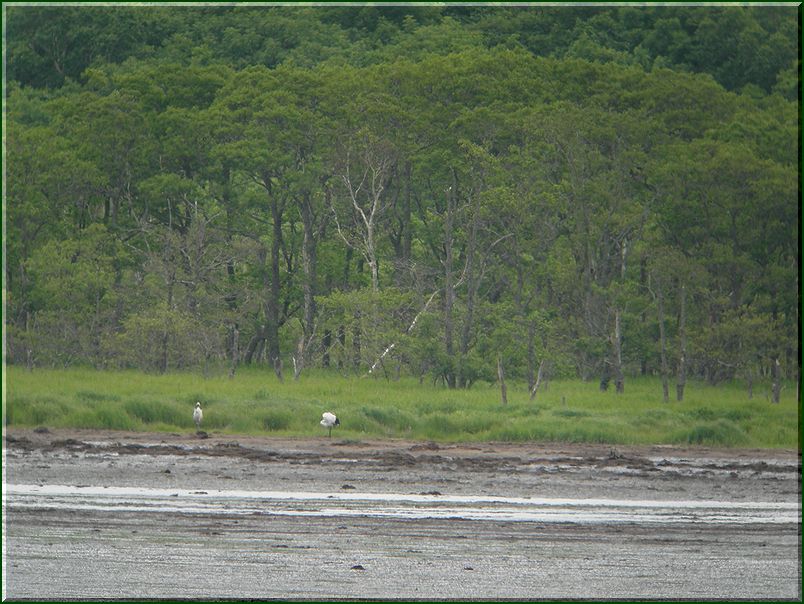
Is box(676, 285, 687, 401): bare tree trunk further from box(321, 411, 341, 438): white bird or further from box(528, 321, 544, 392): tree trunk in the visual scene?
box(321, 411, 341, 438): white bird

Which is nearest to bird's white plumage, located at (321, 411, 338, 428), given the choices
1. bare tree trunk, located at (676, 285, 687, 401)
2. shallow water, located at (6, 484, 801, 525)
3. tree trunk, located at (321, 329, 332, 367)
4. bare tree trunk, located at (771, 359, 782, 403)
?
shallow water, located at (6, 484, 801, 525)

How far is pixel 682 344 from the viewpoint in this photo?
36344 millimetres

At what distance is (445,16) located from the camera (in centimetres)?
5372

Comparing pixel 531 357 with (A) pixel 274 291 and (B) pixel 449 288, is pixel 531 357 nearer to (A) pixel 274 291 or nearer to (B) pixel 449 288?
(B) pixel 449 288

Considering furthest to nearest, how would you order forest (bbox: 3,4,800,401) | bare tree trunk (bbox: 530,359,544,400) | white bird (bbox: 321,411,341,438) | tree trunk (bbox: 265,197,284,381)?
tree trunk (bbox: 265,197,284,381) < forest (bbox: 3,4,800,401) < bare tree trunk (bbox: 530,359,544,400) < white bird (bbox: 321,411,341,438)

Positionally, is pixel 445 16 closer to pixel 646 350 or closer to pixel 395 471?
pixel 646 350

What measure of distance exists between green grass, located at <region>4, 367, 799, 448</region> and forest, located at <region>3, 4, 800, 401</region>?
134 inches

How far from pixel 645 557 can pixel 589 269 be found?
81.5ft

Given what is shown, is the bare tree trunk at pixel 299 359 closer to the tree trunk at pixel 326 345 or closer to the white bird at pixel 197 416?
the tree trunk at pixel 326 345

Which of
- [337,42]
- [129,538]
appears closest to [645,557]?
[129,538]

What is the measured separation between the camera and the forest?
37.7 m

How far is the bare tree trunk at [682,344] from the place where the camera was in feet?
113

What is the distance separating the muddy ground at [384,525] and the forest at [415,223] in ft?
34.7

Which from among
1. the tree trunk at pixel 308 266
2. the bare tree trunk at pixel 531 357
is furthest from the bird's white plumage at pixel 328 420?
the tree trunk at pixel 308 266
